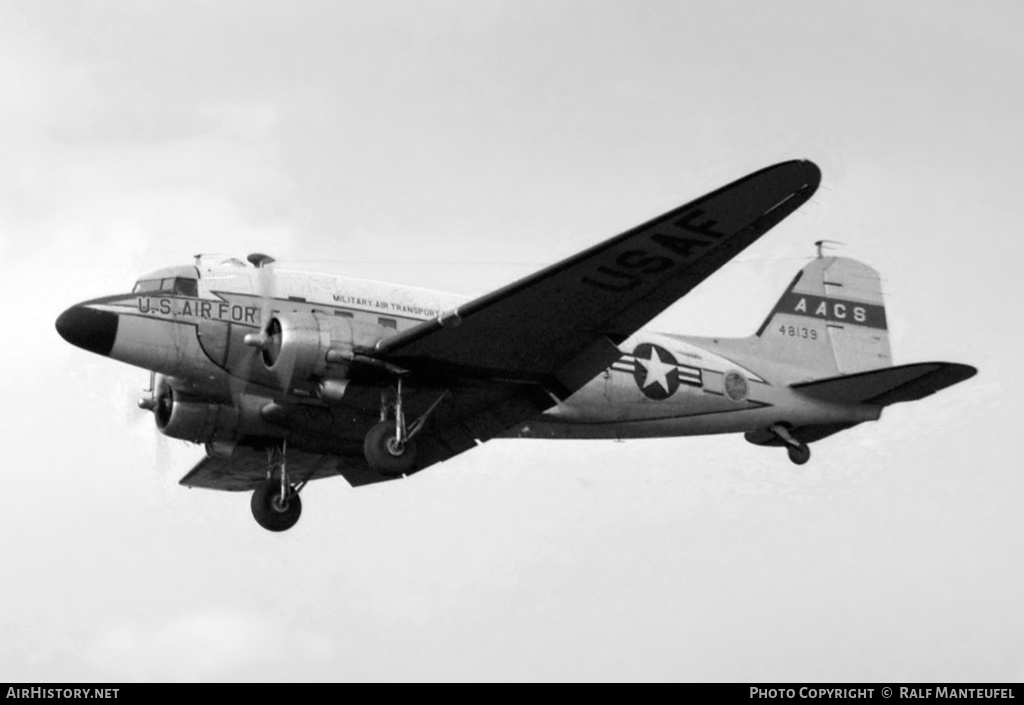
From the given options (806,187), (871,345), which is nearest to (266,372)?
(806,187)

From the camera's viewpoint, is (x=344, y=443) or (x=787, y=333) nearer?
(x=344, y=443)

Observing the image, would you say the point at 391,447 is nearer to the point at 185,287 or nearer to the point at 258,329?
the point at 258,329

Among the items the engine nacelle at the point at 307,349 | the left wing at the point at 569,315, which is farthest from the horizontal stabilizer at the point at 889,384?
the engine nacelle at the point at 307,349

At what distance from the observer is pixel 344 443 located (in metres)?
24.6

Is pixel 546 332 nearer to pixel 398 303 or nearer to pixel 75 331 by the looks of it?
pixel 398 303

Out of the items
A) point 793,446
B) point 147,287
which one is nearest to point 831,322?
point 793,446

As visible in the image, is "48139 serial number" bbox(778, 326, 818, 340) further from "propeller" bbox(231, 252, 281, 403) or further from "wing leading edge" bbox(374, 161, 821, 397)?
"propeller" bbox(231, 252, 281, 403)

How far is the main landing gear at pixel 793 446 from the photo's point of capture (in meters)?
25.6

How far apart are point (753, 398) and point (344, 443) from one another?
6.02 meters

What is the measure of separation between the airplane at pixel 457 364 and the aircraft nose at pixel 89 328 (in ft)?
0.07

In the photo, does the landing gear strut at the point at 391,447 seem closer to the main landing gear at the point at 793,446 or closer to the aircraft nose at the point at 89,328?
the aircraft nose at the point at 89,328

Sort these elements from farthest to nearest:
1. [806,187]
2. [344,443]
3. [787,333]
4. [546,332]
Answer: [787,333], [344,443], [546,332], [806,187]

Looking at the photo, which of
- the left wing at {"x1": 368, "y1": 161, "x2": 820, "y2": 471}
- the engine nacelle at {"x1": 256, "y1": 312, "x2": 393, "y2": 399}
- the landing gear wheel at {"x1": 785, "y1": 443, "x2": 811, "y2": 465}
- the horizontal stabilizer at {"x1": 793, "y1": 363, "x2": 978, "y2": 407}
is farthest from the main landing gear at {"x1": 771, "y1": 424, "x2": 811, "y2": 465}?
the engine nacelle at {"x1": 256, "y1": 312, "x2": 393, "y2": 399}

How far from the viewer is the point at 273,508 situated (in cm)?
2461
